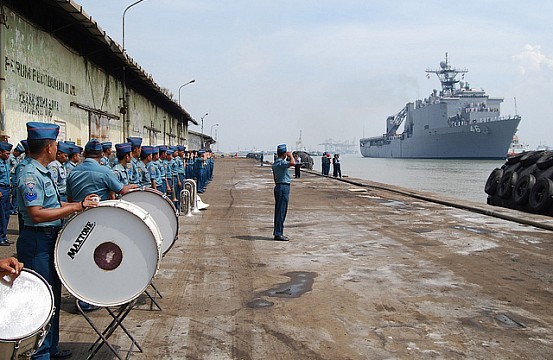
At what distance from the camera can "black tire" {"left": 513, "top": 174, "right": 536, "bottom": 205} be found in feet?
57.8

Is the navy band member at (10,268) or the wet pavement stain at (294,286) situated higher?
the navy band member at (10,268)

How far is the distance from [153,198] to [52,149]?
143cm

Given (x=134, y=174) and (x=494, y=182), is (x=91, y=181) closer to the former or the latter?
(x=134, y=174)

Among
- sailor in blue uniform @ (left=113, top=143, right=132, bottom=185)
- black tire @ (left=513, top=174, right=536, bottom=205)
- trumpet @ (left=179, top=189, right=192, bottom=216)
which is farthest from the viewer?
black tire @ (left=513, top=174, right=536, bottom=205)

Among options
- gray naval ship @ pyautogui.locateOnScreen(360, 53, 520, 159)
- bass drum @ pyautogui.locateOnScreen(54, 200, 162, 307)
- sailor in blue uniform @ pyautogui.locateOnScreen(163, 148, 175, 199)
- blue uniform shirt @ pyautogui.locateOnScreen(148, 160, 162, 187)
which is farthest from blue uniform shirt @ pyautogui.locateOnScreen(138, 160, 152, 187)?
gray naval ship @ pyautogui.locateOnScreen(360, 53, 520, 159)

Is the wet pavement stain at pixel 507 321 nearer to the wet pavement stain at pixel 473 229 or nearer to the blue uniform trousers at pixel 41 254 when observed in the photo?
the blue uniform trousers at pixel 41 254

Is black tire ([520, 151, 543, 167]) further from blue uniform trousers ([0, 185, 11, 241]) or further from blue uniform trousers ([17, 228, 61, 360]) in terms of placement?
blue uniform trousers ([17, 228, 61, 360])

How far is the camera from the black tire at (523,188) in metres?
17.6

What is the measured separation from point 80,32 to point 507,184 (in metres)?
14.8

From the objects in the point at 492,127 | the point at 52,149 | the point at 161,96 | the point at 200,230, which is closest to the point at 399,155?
the point at 492,127

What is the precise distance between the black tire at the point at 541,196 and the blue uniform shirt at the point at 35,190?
1509 cm

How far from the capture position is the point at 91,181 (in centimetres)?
560

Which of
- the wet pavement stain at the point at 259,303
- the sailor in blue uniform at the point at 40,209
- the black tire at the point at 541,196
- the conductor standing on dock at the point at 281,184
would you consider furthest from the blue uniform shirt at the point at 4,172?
the black tire at the point at 541,196

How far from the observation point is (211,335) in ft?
17.8
